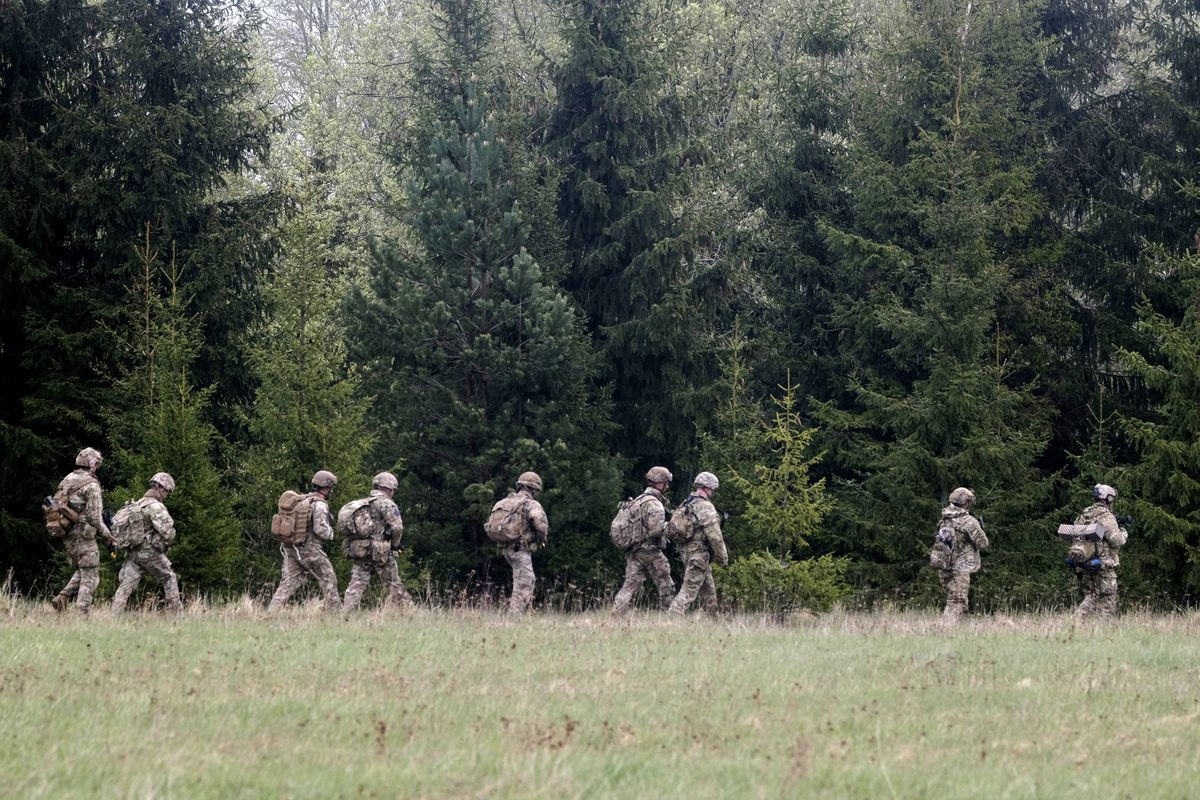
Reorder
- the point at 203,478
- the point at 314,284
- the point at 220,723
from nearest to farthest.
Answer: the point at 220,723
the point at 203,478
the point at 314,284

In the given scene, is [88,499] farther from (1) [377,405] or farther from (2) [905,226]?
(2) [905,226]

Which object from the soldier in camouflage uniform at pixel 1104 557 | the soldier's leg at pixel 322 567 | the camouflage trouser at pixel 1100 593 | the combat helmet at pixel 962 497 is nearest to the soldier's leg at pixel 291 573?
the soldier's leg at pixel 322 567

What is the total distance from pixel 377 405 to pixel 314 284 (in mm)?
2962

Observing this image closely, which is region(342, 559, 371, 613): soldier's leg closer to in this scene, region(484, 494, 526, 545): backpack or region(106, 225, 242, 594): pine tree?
region(484, 494, 526, 545): backpack

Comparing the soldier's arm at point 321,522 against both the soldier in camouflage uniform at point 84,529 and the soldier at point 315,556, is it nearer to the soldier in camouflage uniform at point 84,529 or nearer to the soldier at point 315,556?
the soldier at point 315,556

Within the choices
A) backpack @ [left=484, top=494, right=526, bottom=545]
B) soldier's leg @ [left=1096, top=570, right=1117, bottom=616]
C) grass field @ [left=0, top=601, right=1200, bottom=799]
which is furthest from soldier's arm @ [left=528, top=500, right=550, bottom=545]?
soldier's leg @ [left=1096, top=570, right=1117, bottom=616]

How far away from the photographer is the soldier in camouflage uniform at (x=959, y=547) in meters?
17.9

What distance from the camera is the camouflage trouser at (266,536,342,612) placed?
54.4 feet

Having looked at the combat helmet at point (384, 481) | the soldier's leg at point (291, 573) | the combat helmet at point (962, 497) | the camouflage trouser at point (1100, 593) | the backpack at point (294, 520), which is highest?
the combat helmet at point (962, 497)

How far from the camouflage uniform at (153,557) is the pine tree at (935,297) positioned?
1139 centimetres

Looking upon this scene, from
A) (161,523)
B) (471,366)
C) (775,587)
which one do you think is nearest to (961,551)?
(775,587)

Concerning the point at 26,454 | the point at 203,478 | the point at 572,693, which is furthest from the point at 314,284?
the point at 572,693

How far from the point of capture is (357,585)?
54.7 feet

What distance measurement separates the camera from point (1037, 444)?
2233cm
